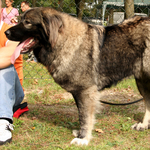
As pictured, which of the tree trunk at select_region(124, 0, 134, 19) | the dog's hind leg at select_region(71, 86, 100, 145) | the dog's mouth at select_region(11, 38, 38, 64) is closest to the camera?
the dog's mouth at select_region(11, 38, 38, 64)

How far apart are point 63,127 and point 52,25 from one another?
4.85 feet

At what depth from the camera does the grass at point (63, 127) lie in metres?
2.18

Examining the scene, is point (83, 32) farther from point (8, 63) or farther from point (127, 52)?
point (8, 63)

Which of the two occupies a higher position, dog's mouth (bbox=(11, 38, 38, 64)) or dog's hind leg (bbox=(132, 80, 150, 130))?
dog's mouth (bbox=(11, 38, 38, 64))

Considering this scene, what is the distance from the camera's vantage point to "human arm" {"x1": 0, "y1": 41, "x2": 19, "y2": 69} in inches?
89.0

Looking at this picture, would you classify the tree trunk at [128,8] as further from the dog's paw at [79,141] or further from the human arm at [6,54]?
the dog's paw at [79,141]

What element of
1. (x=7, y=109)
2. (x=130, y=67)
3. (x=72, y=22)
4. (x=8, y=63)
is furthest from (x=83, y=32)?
(x=7, y=109)

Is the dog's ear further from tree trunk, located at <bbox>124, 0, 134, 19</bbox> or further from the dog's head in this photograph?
tree trunk, located at <bbox>124, 0, 134, 19</bbox>

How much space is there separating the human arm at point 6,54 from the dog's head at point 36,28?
0.25 metres

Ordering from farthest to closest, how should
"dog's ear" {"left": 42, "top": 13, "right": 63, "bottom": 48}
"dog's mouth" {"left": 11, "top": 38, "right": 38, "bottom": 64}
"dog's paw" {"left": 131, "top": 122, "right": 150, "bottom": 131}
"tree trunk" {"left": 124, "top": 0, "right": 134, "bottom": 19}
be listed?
"tree trunk" {"left": 124, "top": 0, "right": 134, "bottom": 19}, "dog's paw" {"left": 131, "top": 122, "right": 150, "bottom": 131}, "dog's mouth" {"left": 11, "top": 38, "right": 38, "bottom": 64}, "dog's ear" {"left": 42, "top": 13, "right": 63, "bottom": 48}

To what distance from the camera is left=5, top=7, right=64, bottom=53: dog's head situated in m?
2.04

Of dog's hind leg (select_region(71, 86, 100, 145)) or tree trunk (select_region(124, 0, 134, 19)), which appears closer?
dog's hind leg (select_region(71, 86, 100, 145))

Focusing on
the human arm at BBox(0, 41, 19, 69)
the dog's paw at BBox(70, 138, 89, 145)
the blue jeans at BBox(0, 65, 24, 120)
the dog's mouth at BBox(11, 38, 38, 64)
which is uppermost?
the dog's mouth at BBox(11, 38, 38, 64)

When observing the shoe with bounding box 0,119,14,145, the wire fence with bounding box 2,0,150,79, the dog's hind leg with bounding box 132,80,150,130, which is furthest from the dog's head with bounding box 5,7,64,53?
the wire fence with bounding box 2,0,150,79
